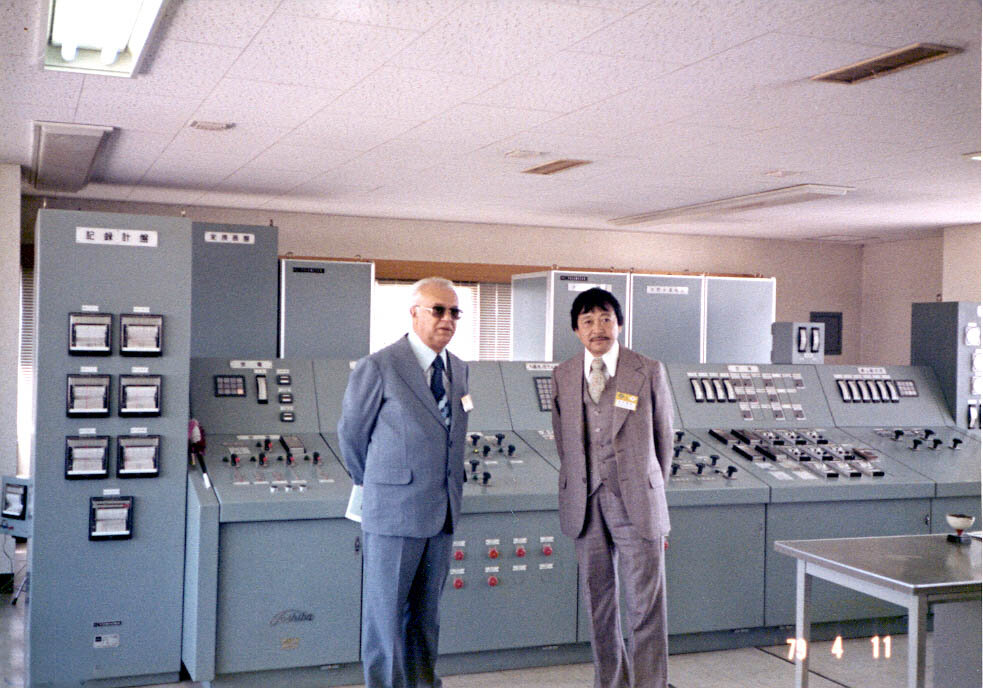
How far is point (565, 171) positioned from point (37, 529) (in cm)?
367

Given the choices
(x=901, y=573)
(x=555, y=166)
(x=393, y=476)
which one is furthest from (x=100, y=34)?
(x=901, y=573)

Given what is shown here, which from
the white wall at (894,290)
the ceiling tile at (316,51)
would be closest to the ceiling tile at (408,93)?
the ceiling tile at (316,51)

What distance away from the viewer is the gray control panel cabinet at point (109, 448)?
3.69 metres

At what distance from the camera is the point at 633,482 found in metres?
3.29

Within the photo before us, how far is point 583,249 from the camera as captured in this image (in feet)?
31.0

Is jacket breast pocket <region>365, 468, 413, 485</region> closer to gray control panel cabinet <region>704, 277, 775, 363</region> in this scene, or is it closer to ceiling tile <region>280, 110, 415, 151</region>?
ceiling tile <region>280, 110, 415, 151</region>

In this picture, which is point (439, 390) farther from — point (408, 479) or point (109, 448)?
point (109, 448)

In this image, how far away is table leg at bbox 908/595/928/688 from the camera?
8.56 ft

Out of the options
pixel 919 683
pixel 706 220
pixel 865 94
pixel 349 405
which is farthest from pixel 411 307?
pixel 706 220

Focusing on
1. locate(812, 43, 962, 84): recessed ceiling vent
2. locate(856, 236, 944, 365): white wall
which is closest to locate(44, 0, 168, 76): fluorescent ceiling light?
locate(812, 43, 962, 84): recessed ceiling vent

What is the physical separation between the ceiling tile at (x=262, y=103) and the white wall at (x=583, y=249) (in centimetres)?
372

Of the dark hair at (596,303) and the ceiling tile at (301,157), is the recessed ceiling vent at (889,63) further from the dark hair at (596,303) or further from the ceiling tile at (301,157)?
the ceiling tile at (301,157)

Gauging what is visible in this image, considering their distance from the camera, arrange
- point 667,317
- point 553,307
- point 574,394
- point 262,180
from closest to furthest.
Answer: point 574,394
point 262,180
point 553,307
point 667,317

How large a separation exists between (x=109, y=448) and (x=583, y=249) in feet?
20.7
